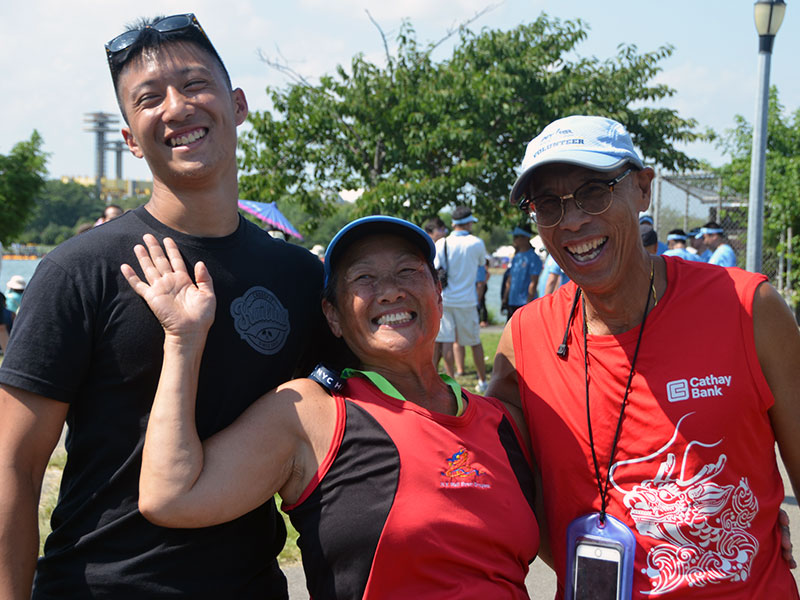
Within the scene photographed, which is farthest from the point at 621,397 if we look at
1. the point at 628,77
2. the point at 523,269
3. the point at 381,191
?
the point at 628,77

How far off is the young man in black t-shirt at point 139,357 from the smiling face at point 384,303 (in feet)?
0.54

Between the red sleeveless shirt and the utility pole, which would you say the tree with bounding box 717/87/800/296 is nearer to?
the red sleeveless shirt

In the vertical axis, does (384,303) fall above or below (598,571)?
above

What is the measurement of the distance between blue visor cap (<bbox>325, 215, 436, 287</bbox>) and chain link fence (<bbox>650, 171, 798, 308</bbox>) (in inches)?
434

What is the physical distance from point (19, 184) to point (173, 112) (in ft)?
81.0

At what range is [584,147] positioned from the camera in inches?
86.0

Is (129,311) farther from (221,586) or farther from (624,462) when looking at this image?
(624,462)

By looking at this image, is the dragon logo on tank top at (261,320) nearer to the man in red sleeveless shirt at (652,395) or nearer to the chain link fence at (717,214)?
the man in red sleeveless shirt at (652,395)

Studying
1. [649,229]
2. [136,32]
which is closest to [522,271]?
[649,229]

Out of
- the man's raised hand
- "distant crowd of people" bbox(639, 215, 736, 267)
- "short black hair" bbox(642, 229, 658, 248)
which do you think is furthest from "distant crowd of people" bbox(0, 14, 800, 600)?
"short black hair" bbox(642, 229, 658, 248)

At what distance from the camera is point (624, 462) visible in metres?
2.18

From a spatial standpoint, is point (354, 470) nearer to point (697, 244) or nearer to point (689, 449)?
point (689, 449)

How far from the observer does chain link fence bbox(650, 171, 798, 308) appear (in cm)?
1338

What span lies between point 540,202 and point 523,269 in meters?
8.25
